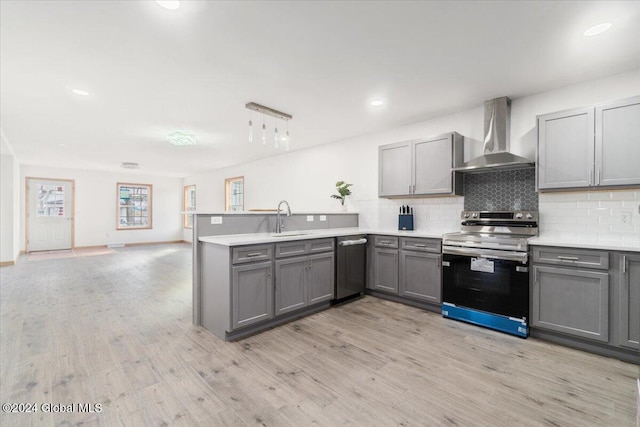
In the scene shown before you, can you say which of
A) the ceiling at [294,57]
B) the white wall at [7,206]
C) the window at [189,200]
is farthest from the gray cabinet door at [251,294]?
the window at [189,200]

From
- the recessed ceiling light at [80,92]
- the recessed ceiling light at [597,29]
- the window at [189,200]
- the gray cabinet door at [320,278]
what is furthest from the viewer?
the window at [189,200]

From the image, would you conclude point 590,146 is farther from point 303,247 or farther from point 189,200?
point 189,200

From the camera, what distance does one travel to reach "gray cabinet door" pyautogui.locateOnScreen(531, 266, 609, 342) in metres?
2.46

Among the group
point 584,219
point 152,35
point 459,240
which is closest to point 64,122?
point 152,35

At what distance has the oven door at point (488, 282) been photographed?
2.80 meters

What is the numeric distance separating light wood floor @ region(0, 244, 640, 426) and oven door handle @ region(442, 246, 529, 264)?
0.77m

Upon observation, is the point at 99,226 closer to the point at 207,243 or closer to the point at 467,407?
the point at 207,243

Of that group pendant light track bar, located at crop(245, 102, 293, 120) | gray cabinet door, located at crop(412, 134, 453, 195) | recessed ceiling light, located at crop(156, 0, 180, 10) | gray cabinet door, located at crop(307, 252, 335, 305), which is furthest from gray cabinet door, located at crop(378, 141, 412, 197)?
recessed ceiling light, located at crop(156, 0, 180, 10)

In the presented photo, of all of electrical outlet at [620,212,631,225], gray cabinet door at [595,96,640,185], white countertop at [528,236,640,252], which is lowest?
white countertop at [528,236,640,252]

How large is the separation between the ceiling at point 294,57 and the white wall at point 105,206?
5.40 metres

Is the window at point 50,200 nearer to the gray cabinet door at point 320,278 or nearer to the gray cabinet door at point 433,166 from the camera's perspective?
the gray cabinet door at point 320,278

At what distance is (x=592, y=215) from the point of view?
295 cm

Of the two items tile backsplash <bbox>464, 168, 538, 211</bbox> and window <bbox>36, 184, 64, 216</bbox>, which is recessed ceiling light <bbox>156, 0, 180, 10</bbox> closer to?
tile backsplash <bbox>464, 168, 538, 211</bbox>

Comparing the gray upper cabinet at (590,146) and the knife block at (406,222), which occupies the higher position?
the gray upper cabinet at (590,146)
